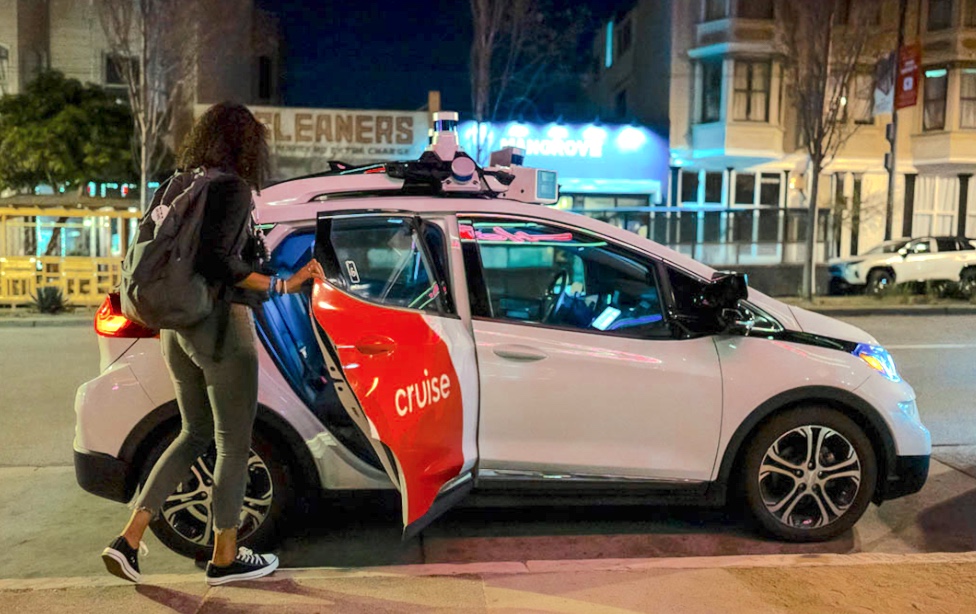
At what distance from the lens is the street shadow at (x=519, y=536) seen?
13.6 ft

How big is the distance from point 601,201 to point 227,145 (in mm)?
20310

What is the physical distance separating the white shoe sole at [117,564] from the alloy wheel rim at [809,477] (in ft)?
9.42

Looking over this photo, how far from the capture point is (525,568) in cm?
372

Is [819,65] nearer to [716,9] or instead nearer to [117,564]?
[716,9]

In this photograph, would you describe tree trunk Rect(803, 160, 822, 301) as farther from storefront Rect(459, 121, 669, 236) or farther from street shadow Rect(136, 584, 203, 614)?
street shadow Rect(136, 584, 203, 614)

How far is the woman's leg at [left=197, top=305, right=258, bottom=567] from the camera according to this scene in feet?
10.7

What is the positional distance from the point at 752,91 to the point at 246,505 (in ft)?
73.6

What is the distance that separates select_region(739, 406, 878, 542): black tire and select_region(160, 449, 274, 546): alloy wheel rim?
2.30m

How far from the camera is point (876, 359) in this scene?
425 cm

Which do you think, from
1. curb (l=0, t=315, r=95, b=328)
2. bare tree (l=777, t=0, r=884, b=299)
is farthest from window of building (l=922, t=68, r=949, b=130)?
curb (l=0, t=315, r=95, b=328)

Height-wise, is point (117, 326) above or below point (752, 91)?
below

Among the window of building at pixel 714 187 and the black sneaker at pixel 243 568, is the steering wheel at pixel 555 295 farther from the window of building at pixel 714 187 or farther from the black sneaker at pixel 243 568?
the window of building at pixel 714 187

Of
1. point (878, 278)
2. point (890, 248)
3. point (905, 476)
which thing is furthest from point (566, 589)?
point (890, 248)

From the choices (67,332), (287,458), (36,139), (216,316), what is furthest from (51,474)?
(36,139)
